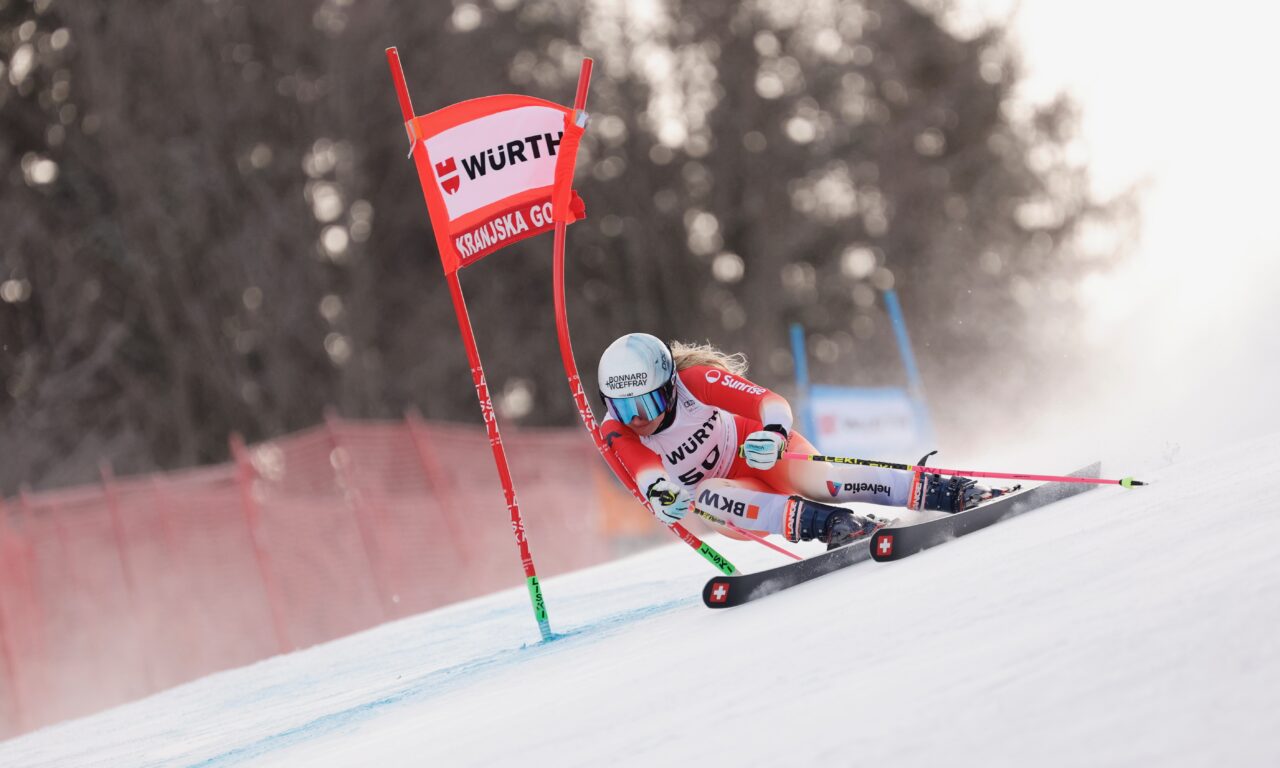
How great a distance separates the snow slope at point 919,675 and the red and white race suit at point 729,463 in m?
0.51

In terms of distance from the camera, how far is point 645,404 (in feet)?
19.9

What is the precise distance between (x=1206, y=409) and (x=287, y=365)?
56.9 feet

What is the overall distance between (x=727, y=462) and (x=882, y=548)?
1210mm

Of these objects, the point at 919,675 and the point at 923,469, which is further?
the point at 923,469

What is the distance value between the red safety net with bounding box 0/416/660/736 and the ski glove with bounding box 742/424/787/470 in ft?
20.9

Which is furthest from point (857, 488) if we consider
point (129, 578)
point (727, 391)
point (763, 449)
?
point (129, 578)

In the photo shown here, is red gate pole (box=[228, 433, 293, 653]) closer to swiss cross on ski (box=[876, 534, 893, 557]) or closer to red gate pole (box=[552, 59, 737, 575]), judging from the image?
red gate pole (box=[552, 59, 737, 575])

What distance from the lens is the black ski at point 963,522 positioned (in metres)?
5.28

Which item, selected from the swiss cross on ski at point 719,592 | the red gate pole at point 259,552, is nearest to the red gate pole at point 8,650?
the red gate pole at point 259,552

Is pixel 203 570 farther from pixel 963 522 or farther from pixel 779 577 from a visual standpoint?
pixel 963 522

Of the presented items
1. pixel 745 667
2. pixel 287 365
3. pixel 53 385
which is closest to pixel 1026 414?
pixel 287 365

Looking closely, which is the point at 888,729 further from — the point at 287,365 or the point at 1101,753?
→ the point at 287,365

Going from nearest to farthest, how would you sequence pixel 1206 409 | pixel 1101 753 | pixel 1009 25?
pixel 1101 753 < pixel 1206 409 < pixel 1009 25

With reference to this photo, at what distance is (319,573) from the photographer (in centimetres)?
1238
